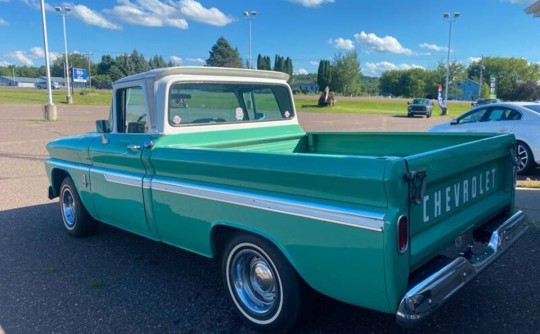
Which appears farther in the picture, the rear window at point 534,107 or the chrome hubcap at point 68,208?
the rear window at point 534,107

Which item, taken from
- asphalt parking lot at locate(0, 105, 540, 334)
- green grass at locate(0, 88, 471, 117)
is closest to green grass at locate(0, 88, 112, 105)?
green grass at locate(0, 88, 471, 117)

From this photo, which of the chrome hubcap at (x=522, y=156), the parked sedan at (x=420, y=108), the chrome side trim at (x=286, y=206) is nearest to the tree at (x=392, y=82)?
the parked sedan at (x=420, y=108)

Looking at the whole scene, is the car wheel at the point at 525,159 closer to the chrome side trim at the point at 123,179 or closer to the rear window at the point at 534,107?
the rear window at the point at 534,107

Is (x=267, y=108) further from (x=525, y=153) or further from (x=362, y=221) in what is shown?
(x=525, y=153)

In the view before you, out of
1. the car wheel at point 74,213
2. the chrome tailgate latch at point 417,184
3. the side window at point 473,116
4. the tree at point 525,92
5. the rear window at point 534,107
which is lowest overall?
the car wheel at point 74,213

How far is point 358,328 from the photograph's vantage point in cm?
307

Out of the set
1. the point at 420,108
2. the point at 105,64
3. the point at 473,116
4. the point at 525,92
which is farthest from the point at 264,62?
the point at 473,116

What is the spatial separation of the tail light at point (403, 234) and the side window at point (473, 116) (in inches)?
322

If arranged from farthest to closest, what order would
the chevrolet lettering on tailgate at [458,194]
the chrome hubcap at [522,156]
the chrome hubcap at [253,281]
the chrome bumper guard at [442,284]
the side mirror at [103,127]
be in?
1. the chrome hubcap at [522,156]
2. the side mirror at [103,127]
3. the chrome hubcap at [253,281]
4. the chevrolet lettering on tailgate at [458,194]
5. the chrome bumper guard at [442,284]

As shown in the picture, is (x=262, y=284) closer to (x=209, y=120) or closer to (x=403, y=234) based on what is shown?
(x=403, y=234)

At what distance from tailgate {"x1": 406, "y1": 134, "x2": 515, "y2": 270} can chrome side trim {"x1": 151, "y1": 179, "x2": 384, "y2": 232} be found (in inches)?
11.0

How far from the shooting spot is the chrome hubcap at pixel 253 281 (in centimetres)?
301

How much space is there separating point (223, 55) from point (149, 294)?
81.6m

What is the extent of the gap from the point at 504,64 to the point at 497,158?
435 ft
